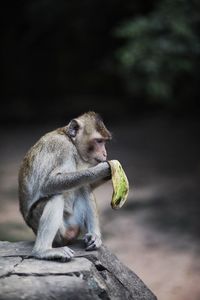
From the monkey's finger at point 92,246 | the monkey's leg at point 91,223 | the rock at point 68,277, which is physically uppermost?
the monkey's leg at point 91,223

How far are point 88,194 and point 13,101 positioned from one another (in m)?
18.0

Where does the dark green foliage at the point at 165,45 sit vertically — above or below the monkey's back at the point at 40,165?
above

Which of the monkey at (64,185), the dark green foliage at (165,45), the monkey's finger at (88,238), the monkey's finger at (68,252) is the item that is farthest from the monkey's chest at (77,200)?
the dark green foliage at (165,45)

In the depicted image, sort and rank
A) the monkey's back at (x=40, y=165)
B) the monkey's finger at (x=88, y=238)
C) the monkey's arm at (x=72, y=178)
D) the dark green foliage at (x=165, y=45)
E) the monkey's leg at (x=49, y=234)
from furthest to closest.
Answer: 1. the dark green foliage at (x=165, y=45)
2. the monkey's finger at (x=88, y=238)
3. the monkey's back at (x=40, y=165)
4. the monkey's arm at (x=72, y=178)
5. the monkey's leg at (x=49, y=234)

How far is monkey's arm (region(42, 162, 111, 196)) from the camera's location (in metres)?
6.47

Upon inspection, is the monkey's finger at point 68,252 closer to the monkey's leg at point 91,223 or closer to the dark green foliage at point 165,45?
the monkey's leg at point 91,223

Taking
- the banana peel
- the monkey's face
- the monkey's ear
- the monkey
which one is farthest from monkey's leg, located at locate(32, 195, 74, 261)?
the monkey's ear

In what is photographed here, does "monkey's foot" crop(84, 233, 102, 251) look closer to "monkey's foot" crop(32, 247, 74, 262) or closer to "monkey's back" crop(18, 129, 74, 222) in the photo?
"monkey's foot" crop(32, 247, 74, 262)

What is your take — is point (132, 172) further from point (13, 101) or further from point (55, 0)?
point (13, 101)

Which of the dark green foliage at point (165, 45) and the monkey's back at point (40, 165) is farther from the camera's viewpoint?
the dark green foliage at point (165, 45)

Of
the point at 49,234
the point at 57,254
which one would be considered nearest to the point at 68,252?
the point at 57,254

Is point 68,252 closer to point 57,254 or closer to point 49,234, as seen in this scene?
point 57,254

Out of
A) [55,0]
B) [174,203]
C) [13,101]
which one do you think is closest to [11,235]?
Answer: [174,203]

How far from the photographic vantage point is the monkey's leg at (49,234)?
6293 mm
